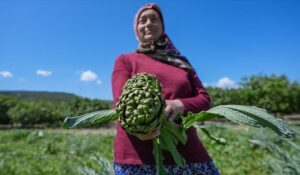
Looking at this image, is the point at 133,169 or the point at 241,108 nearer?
the point at 241,108

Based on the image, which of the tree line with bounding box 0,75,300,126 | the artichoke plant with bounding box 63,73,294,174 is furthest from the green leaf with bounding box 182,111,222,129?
the tree line with bounding box 0,75,300,126

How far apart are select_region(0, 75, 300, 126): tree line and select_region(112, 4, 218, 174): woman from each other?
22662 mm

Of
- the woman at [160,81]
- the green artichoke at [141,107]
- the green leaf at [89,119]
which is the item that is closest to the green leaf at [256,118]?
the green artichoke at [141,107]

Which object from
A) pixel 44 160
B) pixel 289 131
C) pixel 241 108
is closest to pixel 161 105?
pixel 241 108

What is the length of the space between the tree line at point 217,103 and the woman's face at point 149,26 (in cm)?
2264

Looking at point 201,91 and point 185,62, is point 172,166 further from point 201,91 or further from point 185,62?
point 185,62

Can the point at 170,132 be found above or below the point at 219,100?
below

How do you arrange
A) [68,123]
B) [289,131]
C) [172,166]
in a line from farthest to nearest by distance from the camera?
[172,166]
[68,123]
[289,131]

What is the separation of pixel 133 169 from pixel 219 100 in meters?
26.8

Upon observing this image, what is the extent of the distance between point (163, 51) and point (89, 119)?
0.90 metres

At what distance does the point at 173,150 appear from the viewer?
48.3 inches

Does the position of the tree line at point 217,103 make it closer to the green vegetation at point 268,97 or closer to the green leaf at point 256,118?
the green vegetation at point 268,97

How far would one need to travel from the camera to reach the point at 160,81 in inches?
74.1

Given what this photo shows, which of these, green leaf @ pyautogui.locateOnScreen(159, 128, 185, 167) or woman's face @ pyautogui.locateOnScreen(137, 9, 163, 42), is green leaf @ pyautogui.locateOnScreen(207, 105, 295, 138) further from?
woman's face @ pyautogui.locateOnScreen(137, 9, 163, 42)
